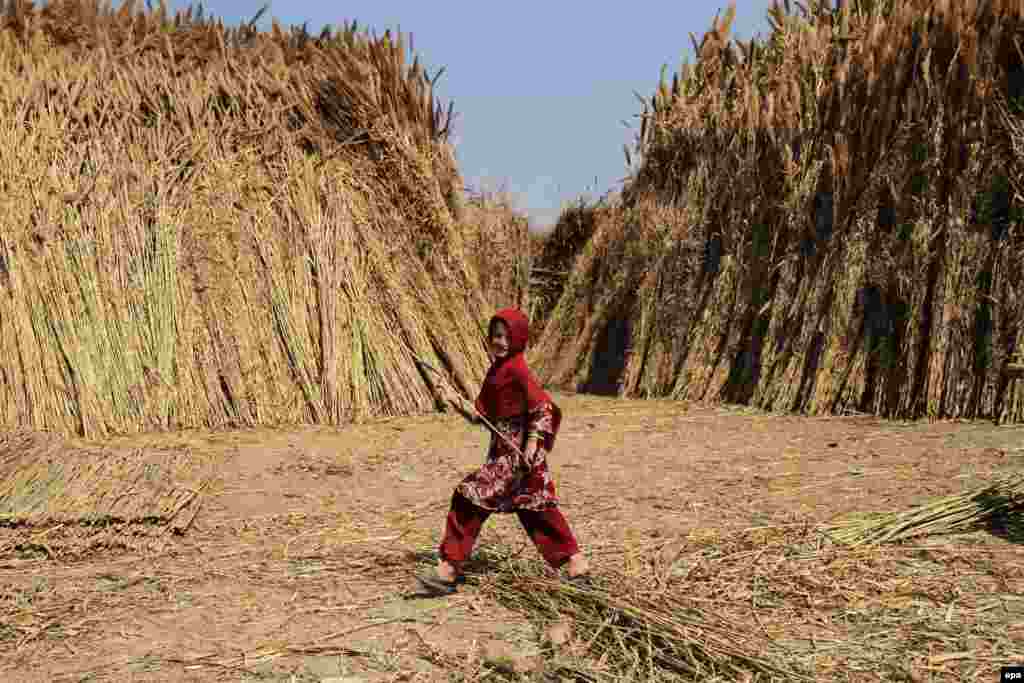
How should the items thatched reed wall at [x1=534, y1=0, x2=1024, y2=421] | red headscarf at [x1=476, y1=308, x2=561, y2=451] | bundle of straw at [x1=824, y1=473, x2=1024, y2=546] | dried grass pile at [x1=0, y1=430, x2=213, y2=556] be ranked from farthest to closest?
thatched reed wall at [x1=534, y1=0, x2=1024, y2=421], dried grass pile at [x1=0, y1=430, x2=213, y2=556], bundle of straw at [x1=824, y1=473, x2=1024, y2=546], red headscarf at [x1=476, y1=308, x2=561, y2=451]

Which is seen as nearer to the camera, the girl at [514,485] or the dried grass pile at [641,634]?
the dried grass pile at [641,634]

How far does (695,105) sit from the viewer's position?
27.6ft

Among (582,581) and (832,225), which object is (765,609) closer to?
(582,581)

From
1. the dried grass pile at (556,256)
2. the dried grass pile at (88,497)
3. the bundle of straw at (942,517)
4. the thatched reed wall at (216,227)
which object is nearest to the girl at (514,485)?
the bundle of straw at (942,517)

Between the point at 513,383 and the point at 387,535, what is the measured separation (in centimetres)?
102

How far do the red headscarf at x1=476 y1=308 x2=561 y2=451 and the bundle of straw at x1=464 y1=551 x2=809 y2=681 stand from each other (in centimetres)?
52

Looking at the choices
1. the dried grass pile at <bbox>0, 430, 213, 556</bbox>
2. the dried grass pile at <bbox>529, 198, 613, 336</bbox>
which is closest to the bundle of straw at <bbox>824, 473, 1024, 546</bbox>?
the dried grass pile at <bbox>0, 430, 213, 556</bbox>

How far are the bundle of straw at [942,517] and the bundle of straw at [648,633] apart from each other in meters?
0.99

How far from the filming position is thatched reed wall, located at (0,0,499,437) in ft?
21.0

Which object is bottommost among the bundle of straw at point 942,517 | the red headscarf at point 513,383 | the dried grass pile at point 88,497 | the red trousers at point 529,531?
the dried grass pile at point 88,497

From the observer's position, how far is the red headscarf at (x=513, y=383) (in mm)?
3064

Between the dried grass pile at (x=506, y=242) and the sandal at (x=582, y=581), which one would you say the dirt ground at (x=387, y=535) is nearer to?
the sandal at (x=582, y=581)

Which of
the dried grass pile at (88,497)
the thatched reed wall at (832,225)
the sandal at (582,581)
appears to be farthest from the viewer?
the thatched reed wall at (832,225)

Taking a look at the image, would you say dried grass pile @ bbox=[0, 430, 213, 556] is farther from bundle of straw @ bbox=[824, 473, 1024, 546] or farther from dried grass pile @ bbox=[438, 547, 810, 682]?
bundle of straw @ bbox=[824, 473, 1024, 546]
